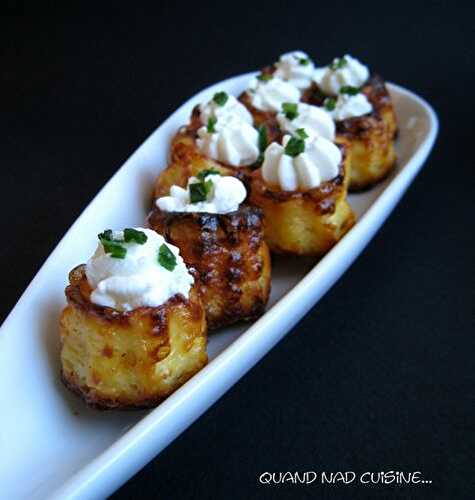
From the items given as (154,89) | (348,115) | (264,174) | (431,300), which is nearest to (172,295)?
(264,174)

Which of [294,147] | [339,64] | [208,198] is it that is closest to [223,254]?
[208,198]

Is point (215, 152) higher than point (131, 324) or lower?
higher

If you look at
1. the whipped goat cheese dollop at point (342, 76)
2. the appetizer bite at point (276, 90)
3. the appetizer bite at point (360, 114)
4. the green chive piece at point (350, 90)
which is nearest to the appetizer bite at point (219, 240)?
the appetizer bite at point (276, 90)

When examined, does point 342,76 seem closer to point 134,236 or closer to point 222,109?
point 222,109

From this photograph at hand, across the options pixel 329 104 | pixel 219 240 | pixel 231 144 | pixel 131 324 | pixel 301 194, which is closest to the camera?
pixel 131 324

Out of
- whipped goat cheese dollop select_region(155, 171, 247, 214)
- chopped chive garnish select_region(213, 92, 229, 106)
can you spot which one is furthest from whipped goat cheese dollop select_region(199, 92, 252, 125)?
whipped goat cheese dollop select_region(155, 171, 247, 214)

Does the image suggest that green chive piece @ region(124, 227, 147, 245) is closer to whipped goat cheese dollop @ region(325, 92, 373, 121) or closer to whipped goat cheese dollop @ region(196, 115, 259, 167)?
whipped goat cheese dollop @ region(196, 115, 259, 167)

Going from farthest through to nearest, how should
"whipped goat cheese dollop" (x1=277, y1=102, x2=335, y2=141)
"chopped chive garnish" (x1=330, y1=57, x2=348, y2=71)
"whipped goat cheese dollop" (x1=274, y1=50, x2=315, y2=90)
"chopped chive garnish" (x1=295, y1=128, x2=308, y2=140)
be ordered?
"whipped goat cheese dollop" (x1=274, y1=50, x2=315, y2=90)
"chopped chive garnish" (x1=330, y1=57, x2=348, y2=71)
"whipped goat cheese dollop" (x1=277, y1=102, x2=335, y2=141)
"chopped chive garnish" (x1=295, y1=128, x2=308, y2=140)
